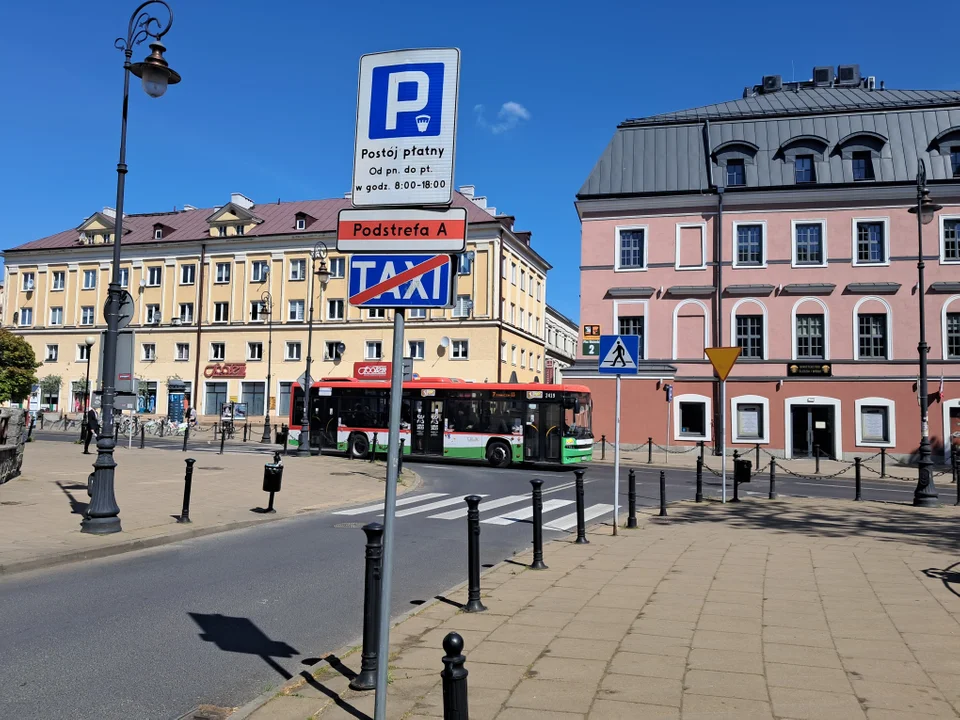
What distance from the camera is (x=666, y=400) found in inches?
1421

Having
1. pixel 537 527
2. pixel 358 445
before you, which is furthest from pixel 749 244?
pixel 537 527

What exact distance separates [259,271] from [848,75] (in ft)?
130

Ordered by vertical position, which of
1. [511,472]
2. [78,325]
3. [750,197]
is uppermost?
[750,197]

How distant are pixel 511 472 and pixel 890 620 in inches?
747

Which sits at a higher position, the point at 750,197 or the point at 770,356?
the point at 750,197

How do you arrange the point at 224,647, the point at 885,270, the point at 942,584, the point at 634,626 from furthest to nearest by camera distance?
the point at 885,270 < the point at 942,584 < the point at 634,626 < the point at 224,647

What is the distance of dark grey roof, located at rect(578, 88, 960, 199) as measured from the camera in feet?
118

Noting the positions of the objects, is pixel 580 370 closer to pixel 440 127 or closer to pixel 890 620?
pixel 890 620

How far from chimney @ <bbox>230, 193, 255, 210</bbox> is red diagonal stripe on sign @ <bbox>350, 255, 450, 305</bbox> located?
189ft

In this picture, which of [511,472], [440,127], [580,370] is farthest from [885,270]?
[440,127]

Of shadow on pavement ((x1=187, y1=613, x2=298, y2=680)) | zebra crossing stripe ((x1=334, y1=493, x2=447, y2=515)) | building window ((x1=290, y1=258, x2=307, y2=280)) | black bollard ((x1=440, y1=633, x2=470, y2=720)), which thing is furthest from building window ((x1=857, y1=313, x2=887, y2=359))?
black bollard ((x1=440, y1=633, x2=470, y2=720))

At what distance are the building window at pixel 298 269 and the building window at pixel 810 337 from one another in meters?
32.9

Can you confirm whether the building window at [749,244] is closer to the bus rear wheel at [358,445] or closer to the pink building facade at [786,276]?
the pink building facade at [786,276]

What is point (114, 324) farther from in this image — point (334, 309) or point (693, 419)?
point (334, 309)
